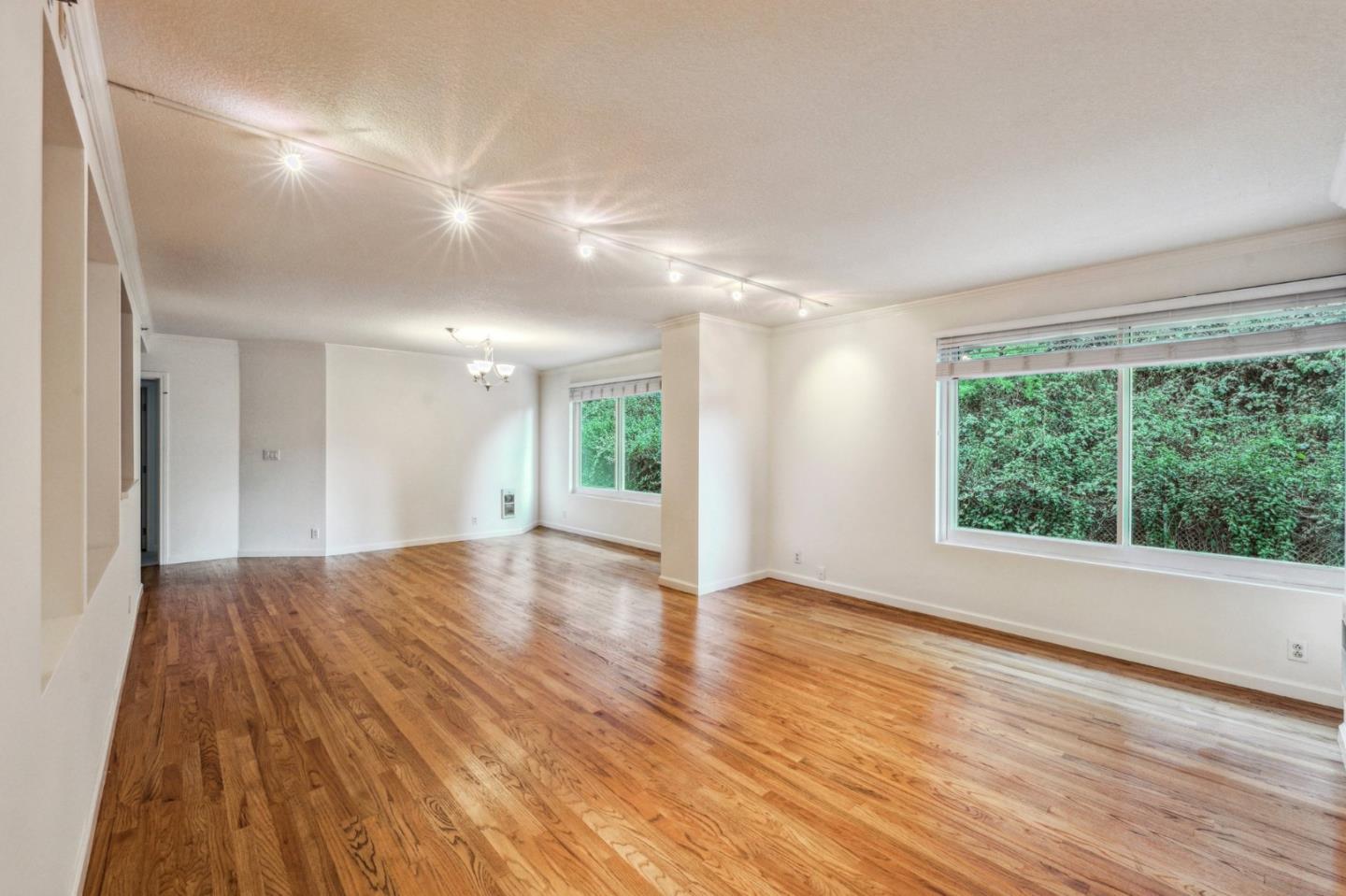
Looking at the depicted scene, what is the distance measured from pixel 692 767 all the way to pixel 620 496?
5.47 m

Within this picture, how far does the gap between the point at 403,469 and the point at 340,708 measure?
4.98 metres

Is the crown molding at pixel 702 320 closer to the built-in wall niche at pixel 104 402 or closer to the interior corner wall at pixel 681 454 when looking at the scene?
the interior corner wall at pixel 681 454

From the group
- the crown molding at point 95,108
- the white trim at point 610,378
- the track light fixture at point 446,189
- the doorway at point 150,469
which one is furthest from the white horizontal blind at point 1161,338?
the doorway at point 150,469

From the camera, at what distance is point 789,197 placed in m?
2.79

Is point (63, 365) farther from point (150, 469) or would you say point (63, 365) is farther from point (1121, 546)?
point (150, 469)

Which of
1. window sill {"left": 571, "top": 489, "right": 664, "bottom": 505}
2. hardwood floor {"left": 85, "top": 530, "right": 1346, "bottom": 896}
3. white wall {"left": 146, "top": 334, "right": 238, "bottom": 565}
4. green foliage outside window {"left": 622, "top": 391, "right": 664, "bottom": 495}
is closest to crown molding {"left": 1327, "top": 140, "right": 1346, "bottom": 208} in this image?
hardwood floor {"left": 85, "top": 530, "right": 1346, "bottom": 896}

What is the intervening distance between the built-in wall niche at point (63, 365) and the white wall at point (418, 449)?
5.51 meters

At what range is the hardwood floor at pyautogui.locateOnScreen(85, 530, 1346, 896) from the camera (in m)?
1.87

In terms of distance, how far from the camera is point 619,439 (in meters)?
7.92

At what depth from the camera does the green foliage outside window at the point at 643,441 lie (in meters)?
7.41

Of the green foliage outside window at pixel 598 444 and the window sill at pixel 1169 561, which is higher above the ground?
the green foliage outside window at pixel 598 444

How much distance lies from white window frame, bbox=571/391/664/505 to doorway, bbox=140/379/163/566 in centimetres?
466

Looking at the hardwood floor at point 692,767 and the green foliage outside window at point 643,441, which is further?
the green foliage outside window at point 643,441

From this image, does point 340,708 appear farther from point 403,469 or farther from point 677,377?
point 403,469
